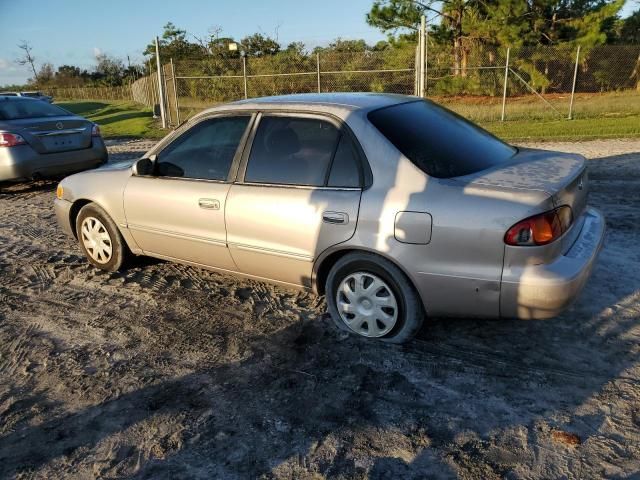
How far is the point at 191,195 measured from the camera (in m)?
4.26

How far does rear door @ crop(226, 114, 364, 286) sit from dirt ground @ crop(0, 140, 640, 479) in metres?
0.52

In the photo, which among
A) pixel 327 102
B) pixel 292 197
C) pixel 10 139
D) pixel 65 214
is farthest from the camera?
pixel 10 139

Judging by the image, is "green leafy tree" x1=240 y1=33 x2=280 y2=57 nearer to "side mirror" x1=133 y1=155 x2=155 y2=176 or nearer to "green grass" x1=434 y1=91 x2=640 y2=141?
"green grass" x1=434 y1=91 x2=640 y2=141

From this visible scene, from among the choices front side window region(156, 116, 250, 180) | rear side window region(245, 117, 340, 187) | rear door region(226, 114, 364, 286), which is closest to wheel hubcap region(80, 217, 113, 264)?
front side window region(156, 116, 250, 180)

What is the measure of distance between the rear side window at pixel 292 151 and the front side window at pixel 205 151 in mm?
228

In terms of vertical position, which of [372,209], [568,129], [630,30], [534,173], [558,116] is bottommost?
[568,129]

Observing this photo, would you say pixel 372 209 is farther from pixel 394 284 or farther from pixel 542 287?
pixel 542 287

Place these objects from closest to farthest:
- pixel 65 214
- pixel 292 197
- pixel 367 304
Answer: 1. pixel 367 304
2. pixel 292 197
3. pixel 65 214

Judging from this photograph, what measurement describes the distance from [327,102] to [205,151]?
3.61 ft

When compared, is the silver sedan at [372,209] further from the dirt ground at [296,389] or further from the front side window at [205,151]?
the dirt ground at [296,389]

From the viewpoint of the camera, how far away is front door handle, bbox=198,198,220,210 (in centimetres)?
411

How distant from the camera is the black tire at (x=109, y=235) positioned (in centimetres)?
497

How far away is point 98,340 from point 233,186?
1.46 metres

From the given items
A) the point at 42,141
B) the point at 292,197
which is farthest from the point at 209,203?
the point at 42,141
